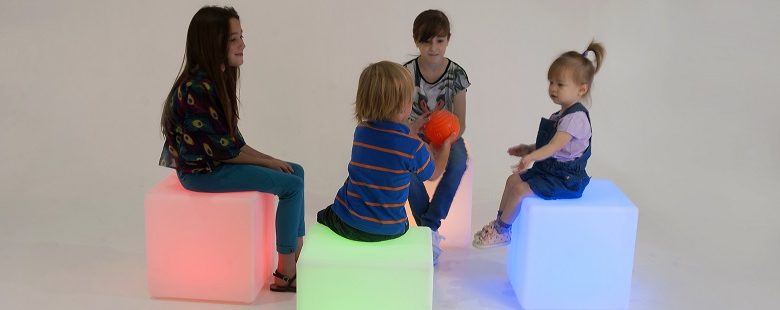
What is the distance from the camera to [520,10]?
7602 mm

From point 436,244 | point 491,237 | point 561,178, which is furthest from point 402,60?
point 561,178

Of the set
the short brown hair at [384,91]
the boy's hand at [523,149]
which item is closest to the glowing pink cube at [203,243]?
the short brown hair at [384,91]

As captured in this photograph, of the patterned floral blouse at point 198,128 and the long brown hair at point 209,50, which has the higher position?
the long brown hair at point 209,50

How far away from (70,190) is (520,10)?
12.2 ft

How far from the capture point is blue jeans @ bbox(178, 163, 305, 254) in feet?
14.7

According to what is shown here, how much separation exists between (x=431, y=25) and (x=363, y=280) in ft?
5.40

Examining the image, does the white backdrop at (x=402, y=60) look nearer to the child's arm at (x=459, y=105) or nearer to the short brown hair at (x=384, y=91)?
the child's arm at (x=459, y=105)

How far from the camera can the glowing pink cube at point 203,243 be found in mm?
4449

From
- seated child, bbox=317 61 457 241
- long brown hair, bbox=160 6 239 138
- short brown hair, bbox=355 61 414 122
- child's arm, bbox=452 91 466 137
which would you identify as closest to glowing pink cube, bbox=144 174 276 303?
long brown hair, bbox=160 6 239 138

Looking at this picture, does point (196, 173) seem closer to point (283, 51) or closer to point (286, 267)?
point (286, 267)

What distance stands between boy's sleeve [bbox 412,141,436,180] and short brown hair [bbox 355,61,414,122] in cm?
18

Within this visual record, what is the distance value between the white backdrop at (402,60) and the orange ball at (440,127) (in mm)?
1383

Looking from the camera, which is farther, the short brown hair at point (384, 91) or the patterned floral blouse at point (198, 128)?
the patterned floral blouse at point (198, 128)

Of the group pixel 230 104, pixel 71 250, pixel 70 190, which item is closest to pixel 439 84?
pixel 230 104
